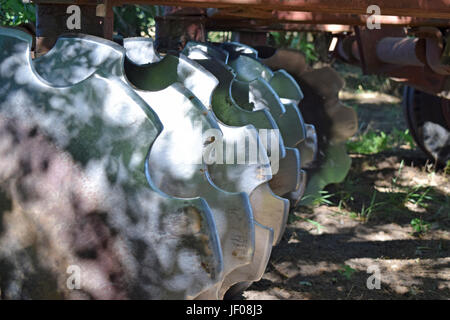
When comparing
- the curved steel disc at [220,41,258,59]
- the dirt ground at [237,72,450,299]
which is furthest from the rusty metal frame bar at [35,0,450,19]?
the curved steel disc at [220,41,258,59]

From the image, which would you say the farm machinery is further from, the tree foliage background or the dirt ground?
the dirt ground

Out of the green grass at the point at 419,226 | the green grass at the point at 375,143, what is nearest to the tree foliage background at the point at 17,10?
the green grass at the point at 419,226

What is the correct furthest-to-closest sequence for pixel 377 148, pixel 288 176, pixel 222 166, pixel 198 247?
pixel 377 148 < pixel 288 176 < pixel 222 166 < pixel 198 247

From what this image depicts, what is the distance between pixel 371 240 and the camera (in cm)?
318

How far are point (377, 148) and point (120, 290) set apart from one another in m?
4.39

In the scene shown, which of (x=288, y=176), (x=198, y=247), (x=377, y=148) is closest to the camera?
(x=198, y=247)

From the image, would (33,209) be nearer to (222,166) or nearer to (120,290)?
(120,290)

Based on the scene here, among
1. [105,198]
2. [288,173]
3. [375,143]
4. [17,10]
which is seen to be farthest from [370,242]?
[375,143]

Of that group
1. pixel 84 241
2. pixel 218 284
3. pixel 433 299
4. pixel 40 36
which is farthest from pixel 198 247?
pixel 433 299

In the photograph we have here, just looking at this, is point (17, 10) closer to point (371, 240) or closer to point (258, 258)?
point (258, 258)

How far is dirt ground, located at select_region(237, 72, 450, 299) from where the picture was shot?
2480 mm

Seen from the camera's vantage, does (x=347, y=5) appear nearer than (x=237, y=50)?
Yes

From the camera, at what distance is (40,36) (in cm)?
169

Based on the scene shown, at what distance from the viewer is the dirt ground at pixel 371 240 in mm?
2480
